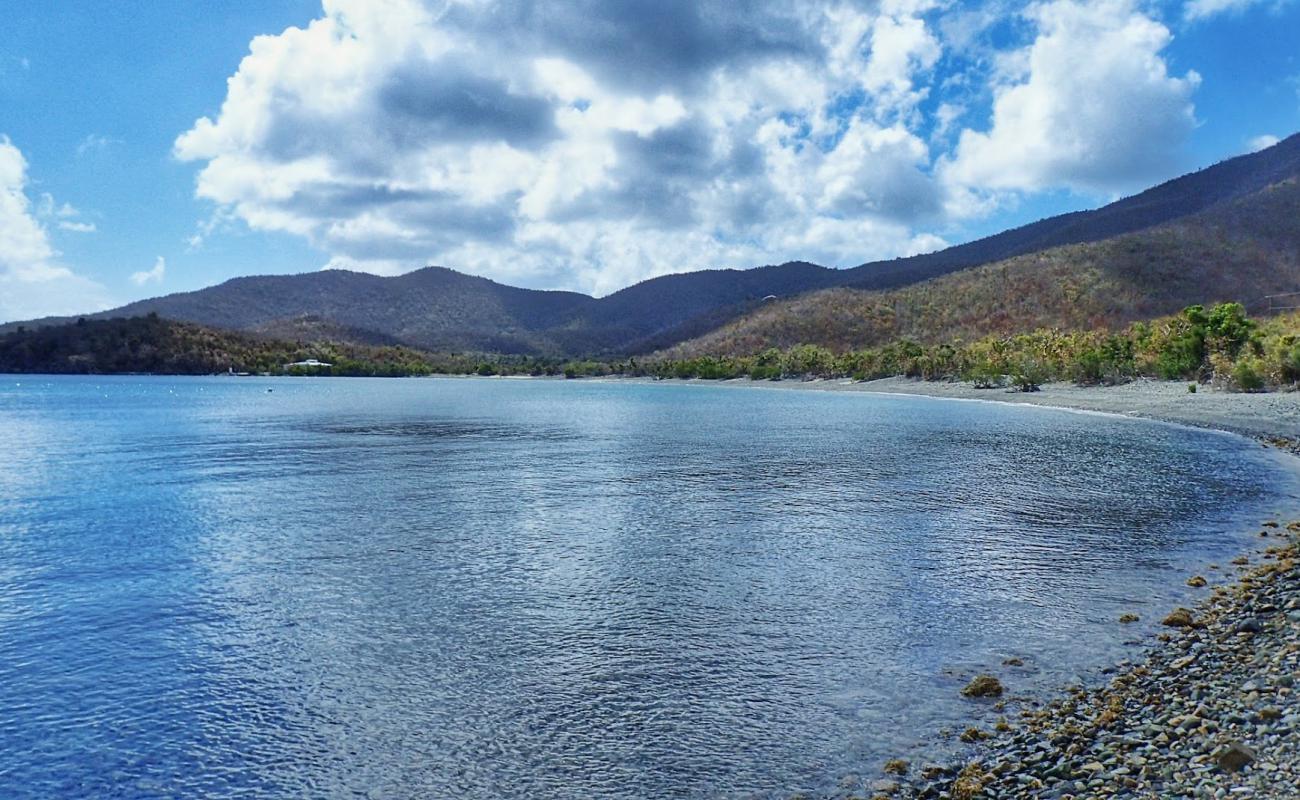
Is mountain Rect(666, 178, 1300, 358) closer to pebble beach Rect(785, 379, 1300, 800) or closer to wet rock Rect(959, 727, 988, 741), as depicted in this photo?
pebble beach Rect(785, 379, 1300, 800)

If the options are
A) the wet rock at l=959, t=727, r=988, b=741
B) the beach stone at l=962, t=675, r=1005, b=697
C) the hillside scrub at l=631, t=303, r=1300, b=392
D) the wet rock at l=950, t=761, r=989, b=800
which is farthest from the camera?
the hillside scrub at l=631, t=303, r=1300, b=392

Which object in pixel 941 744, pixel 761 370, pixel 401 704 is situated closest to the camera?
pixel 941 744

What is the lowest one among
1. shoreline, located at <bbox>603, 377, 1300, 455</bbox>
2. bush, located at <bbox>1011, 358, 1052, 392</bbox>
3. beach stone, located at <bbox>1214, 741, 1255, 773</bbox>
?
beach stone, located at <bbox>1214, 741, 1255, 773</bbox>

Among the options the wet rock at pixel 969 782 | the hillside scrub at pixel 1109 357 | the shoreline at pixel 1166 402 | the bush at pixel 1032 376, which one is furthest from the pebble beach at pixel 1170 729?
the bush at pixel 1032 376

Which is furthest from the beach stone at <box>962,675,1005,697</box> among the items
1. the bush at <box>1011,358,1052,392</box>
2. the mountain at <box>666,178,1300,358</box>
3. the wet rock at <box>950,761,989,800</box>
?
the mountain at <box>666,178,1300,358</box>

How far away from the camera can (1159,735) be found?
359 inches

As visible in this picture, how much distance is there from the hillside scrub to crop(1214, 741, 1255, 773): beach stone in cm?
6403

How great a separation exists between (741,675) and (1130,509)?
1858 cm

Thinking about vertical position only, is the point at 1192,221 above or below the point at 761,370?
above

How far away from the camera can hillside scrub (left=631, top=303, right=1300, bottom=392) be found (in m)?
65.2

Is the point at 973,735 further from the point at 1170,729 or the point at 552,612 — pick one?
the point at 552,612

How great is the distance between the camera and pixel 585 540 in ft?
71.0

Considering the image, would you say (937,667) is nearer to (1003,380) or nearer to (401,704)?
(401,704)

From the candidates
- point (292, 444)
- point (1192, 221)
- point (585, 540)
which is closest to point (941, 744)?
point (585, 540)
